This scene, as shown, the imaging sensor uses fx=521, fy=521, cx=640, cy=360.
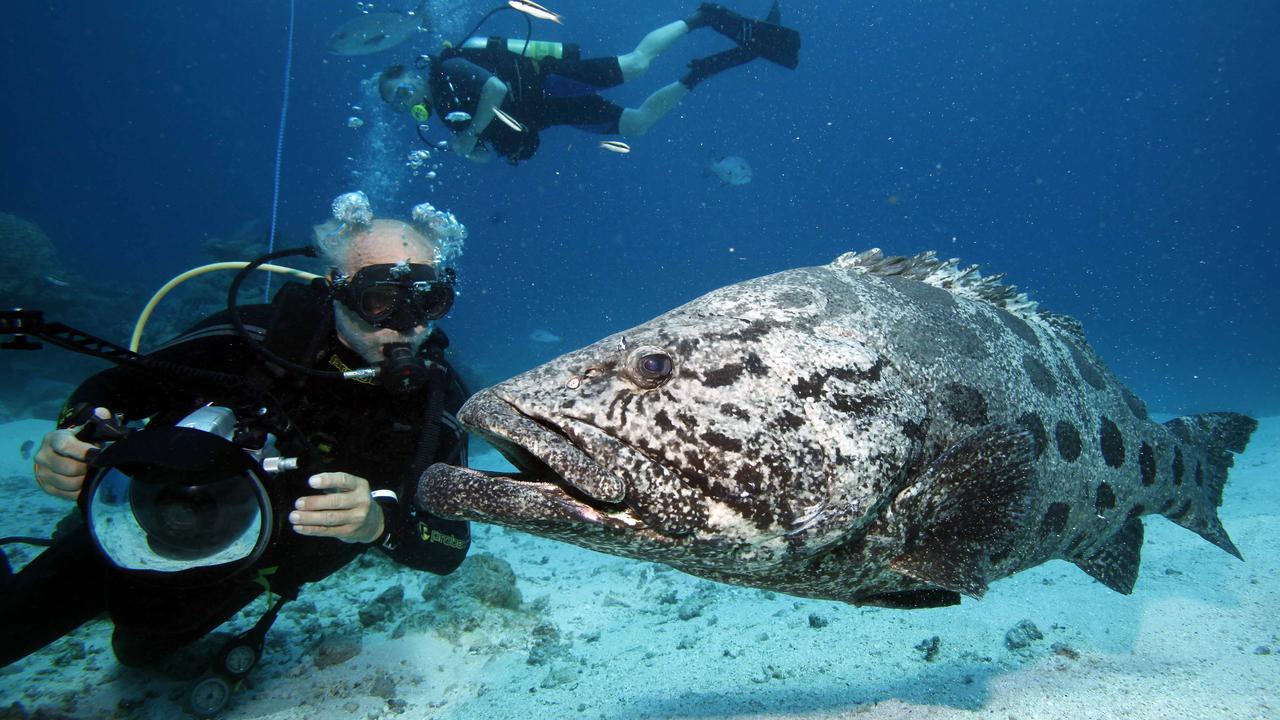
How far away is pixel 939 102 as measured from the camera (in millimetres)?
96750

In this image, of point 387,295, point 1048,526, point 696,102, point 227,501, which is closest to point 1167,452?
point 1048,526

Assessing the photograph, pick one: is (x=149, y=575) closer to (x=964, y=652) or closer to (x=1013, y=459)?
(x=1013, y=459)

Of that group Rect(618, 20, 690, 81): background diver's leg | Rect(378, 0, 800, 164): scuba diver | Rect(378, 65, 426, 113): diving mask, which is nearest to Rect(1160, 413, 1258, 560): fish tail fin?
Rect(378, 0, 800, 164): scuba diver

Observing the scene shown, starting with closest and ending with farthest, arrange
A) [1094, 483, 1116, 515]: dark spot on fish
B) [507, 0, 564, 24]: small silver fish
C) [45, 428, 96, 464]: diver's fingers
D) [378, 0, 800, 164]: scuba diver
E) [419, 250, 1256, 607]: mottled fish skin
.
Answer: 1. [419, 250, 1256, 607]: mottled fish skin
2. [45, 428, 96, 464]: diver's fingers
3. [1094, 483, 1116, 515]: dark spot on fish
4. [507, 0, 564, 24]: small silver fish
5. [378, 0, 800, 164]: scuba diver

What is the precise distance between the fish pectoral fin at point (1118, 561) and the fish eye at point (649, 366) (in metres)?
3.64

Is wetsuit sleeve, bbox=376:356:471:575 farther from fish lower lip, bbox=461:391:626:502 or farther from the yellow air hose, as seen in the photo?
the yellow air hose

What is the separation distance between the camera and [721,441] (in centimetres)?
178

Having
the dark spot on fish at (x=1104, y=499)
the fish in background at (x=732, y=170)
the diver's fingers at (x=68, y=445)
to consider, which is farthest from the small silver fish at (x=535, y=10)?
the dark spot on fish at (x=1104, y=499)

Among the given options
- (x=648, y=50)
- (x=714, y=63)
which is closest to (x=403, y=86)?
(x=648, y=50)

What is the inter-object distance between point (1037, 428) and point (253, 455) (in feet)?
13.5

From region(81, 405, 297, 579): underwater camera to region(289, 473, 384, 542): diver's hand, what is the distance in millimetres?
214

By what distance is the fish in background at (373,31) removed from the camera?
1298 centimetres

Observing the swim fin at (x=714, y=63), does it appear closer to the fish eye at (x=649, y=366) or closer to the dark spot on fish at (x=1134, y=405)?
the dark spot on fish at (x=1134, y=405)

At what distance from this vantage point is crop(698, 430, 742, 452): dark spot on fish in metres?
1.77
